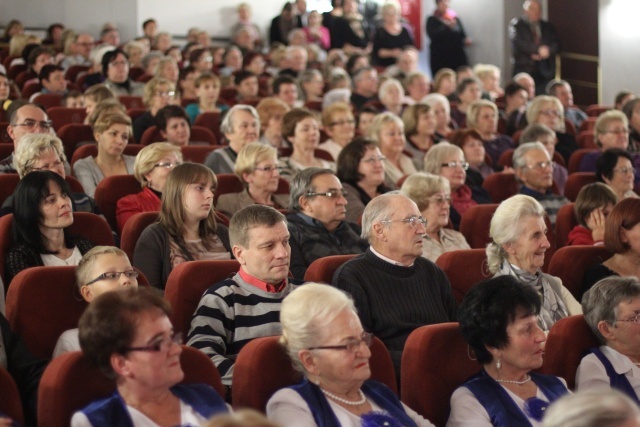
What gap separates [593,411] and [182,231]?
218 centimetres

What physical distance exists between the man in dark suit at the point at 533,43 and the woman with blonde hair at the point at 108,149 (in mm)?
5956

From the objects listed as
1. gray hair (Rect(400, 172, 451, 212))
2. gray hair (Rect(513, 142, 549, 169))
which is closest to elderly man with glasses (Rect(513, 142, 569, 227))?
gray hair (Rect(513, 142, 549, 169))

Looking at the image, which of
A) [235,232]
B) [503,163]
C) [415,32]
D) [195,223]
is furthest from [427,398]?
[415,32]

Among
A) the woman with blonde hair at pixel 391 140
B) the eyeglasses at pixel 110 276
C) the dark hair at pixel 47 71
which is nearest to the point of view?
the eyeglasses at pixel 110 276

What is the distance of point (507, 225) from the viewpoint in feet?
10.9

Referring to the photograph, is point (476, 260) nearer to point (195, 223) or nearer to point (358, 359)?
point (195, 223)

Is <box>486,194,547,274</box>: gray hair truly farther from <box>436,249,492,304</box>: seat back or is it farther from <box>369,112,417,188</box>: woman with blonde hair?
<box>369,112,417,188</box>: woman with blonde hair

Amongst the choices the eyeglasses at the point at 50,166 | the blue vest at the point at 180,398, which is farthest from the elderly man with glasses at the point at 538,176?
the blue vest at the point at 180,398

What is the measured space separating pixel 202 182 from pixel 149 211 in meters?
0.45

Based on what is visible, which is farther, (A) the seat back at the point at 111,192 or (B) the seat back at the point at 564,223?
(B) the seat back at the point at 564,223

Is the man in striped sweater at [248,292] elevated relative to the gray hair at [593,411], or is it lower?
lower

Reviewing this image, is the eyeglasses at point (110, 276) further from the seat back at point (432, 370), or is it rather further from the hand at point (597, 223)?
the hand at point (597, 223)

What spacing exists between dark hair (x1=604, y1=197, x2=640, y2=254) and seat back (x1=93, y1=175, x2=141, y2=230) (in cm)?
188

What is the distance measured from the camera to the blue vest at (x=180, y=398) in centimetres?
196
